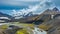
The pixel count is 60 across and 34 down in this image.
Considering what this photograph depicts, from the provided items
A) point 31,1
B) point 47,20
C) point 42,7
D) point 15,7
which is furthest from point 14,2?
point 47,20

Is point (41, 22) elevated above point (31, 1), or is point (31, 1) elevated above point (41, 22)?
point (31, 1)

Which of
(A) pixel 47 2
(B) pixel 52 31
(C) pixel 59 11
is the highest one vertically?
(A) pixel 47 2

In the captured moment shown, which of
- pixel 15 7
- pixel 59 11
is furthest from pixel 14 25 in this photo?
pixel 59 11

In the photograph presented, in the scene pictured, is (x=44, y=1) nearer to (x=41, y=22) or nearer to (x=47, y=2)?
(x=47, y=2)

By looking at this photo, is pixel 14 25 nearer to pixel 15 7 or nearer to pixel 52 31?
pixel 15 7

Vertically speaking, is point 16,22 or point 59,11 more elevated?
point 59,11

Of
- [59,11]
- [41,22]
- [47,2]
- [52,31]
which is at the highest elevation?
[47,2]

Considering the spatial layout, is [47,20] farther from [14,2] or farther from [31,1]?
[14,2]
